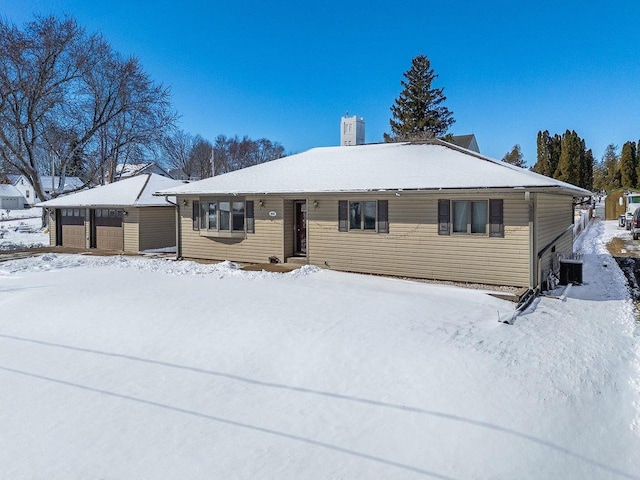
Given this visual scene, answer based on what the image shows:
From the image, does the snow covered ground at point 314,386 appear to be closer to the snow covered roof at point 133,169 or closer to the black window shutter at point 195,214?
the black window shutter at point 195,214

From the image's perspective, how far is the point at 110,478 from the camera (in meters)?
3.96

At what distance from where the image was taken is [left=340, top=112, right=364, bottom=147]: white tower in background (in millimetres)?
20062

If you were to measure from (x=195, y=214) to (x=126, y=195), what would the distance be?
5.72 meters

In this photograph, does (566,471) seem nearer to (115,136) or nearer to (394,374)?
(394,374)

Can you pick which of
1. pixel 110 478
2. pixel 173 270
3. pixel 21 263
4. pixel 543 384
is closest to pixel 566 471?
pixel 543 384

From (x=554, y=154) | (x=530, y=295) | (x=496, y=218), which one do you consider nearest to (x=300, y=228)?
(x=496, y=218)

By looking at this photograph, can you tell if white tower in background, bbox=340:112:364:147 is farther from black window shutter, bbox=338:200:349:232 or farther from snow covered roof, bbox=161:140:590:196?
black window shutter, bbox=338:200:349:232

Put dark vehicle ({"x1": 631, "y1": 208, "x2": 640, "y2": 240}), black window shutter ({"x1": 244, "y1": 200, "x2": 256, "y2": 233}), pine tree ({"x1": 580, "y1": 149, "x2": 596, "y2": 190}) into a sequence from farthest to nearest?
pine tree ({"x1": 580, "y1": 149, "x2": 596, "y2": 190}) → dark vehicle ({"x1": 631, "y1": 208, "x2": 640, "y2": 240}) → black window shutter ({"x1": 244, "y1": 200, "x2": 256, "y2": 233})

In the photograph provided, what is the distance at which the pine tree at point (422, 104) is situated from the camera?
4078 centimetres

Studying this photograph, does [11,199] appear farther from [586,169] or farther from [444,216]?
[586,169]

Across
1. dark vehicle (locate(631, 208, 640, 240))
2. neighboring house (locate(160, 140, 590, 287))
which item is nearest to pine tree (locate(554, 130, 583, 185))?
dark vehicle (locate(631, 208, 640, 240))

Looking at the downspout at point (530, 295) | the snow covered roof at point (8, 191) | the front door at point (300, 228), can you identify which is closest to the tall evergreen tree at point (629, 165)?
the downspout at point (530, 295)

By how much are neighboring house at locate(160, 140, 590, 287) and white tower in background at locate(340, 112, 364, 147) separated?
403 centimetres

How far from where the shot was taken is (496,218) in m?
10.3
